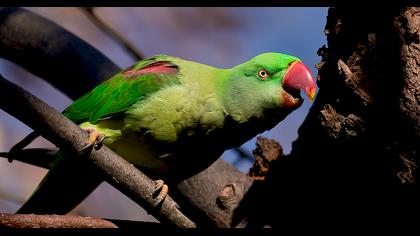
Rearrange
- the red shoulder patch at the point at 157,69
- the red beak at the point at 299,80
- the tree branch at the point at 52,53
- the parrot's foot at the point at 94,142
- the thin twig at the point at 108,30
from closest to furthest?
the parrot's foot at the point at 94,142, the red beak at the point at 299,80, the red shoulder patch at the point at 157,69, the tree branch at the point at 52,53, the thin twig at the point at 108,30

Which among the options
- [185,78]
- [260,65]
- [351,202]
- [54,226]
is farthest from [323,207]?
[54,226]

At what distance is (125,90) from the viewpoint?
3084 millimetres

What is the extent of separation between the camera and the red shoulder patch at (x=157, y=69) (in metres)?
3.12

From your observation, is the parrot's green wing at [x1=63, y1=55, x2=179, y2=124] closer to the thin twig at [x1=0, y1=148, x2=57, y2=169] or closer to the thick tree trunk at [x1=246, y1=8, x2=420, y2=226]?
the thin twig at [x1=0, y1=148, x2=57, y2=169]

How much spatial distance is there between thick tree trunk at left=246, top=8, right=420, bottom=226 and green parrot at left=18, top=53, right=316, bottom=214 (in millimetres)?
296

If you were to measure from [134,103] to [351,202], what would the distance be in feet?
3.69

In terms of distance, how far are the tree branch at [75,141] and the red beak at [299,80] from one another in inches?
30.3

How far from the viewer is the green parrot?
289 cm

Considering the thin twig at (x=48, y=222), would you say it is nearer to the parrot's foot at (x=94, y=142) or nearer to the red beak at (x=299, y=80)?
the parrot's foot at (x=94, y=142)

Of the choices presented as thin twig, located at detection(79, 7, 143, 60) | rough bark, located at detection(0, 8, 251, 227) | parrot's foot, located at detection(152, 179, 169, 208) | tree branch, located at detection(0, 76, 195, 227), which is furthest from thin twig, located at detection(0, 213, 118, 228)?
thin twig, located at detection(79, 7, 143, 60)

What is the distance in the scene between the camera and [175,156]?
9.89 ft

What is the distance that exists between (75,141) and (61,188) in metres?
1.19

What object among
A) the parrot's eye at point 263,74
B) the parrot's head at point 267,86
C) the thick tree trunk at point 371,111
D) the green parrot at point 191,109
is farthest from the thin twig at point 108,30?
the thick tree trunk at point 371,111

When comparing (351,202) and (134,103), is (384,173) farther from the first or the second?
(134,103)
